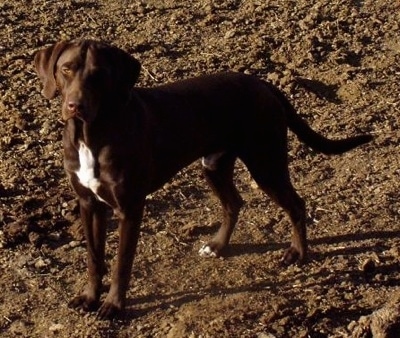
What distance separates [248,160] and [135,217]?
38.7 inches

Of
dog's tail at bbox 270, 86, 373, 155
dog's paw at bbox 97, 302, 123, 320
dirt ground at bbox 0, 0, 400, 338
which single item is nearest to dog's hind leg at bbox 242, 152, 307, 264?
dirt ground at bbox 0, 0, 400, 338

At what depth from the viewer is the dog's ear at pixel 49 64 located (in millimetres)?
5688

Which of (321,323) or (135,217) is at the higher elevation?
(135,217)

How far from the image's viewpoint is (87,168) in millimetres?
5734

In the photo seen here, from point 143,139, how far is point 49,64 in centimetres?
60

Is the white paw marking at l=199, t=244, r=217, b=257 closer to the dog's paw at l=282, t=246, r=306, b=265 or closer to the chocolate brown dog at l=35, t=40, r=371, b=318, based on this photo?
the chocolate brown dog at l=35, t=40, r=371, b=318

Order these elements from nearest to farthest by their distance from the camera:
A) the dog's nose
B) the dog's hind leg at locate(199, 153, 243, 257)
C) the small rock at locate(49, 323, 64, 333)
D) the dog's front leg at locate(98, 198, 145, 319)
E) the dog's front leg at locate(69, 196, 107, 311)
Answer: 1. the dog's nose
2. the dog's front leg at locate(98, 198, 145, 319)
3. the small rock at locate(49, 323, 64, 333)
4. the dog's front leg at locate(69, 196, 107, 311)
5. the dog's hind leg at locate(199, 153, 243, 257)

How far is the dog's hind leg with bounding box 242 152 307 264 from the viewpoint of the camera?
21.7 ft

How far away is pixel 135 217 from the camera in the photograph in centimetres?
589

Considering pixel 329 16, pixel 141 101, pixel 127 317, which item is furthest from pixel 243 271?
pixel 329 16

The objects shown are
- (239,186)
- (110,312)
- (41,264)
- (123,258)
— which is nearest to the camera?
(123,258)

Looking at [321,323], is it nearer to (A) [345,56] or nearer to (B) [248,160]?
(B) [248,160]

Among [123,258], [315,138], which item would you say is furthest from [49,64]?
[315,138]

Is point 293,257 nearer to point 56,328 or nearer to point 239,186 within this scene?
point 239,186
